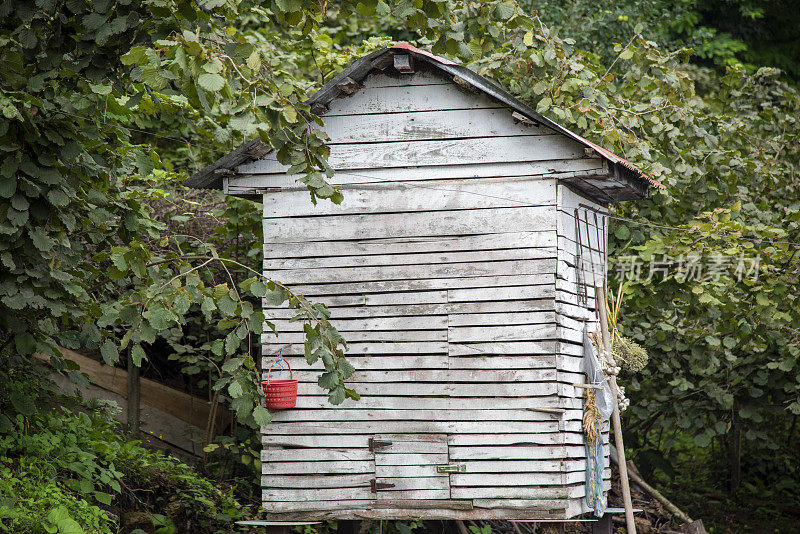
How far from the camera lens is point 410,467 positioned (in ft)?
23.7

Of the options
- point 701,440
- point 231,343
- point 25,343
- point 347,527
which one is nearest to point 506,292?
point 231,343

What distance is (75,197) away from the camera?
6.13m

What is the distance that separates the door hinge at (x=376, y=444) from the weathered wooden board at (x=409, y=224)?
1847 millimetres

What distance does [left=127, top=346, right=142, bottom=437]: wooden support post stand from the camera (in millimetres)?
9172

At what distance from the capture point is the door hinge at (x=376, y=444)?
728 centimetres

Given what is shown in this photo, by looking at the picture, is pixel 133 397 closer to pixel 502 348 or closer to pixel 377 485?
pixel 377 485

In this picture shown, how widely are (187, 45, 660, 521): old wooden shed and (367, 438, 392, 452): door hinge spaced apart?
0.05 feet

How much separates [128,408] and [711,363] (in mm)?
7153

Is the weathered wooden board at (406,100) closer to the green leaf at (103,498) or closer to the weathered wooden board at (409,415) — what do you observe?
the weathered wooden board at (409,415)

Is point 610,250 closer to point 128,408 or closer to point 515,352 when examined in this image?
point 515,352

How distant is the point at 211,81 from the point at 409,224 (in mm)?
3513

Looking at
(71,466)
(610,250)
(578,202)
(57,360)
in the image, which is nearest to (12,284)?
(57,360)

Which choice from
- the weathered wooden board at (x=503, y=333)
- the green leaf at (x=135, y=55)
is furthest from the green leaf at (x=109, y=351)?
the weathered wooden board at (x=503, y=333)

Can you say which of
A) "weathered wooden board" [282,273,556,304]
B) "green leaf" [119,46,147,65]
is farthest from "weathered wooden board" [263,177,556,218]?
"green leaf" [119,46,147,65]
